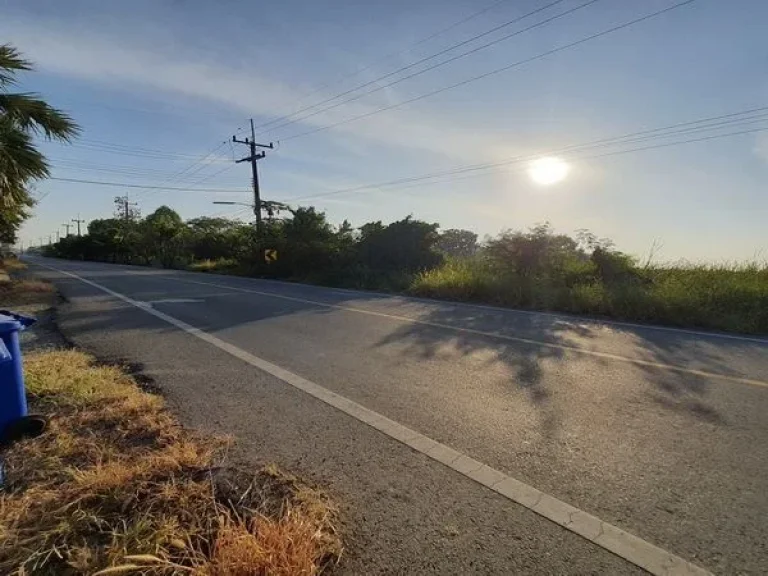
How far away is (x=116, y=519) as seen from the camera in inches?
→ 90.6

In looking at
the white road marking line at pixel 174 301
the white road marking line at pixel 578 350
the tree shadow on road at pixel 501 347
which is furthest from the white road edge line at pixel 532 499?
the white road marking line at pixel 174 301

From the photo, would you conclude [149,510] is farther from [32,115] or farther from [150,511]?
[32,115]

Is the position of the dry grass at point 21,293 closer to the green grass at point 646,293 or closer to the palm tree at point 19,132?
the palm tree at point 19,132

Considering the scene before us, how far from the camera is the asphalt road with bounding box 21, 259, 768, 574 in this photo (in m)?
2.37

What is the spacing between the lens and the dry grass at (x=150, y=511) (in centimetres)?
201

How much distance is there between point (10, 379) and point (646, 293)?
11.0 m

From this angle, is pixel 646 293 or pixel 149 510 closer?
pixel 149 510

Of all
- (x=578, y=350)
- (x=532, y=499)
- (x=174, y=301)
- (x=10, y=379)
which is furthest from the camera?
(x=174, y=301)

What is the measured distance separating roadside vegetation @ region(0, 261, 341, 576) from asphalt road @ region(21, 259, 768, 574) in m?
0.27

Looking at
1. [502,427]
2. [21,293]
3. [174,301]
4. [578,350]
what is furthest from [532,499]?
[21,293]

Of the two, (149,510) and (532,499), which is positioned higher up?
(149,510)

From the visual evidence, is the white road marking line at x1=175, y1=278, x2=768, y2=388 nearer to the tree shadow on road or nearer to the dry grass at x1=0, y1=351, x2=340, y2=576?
the tree shadow on road

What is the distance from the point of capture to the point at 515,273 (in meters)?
15.1

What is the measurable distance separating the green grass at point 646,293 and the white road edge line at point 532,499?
7.68m
